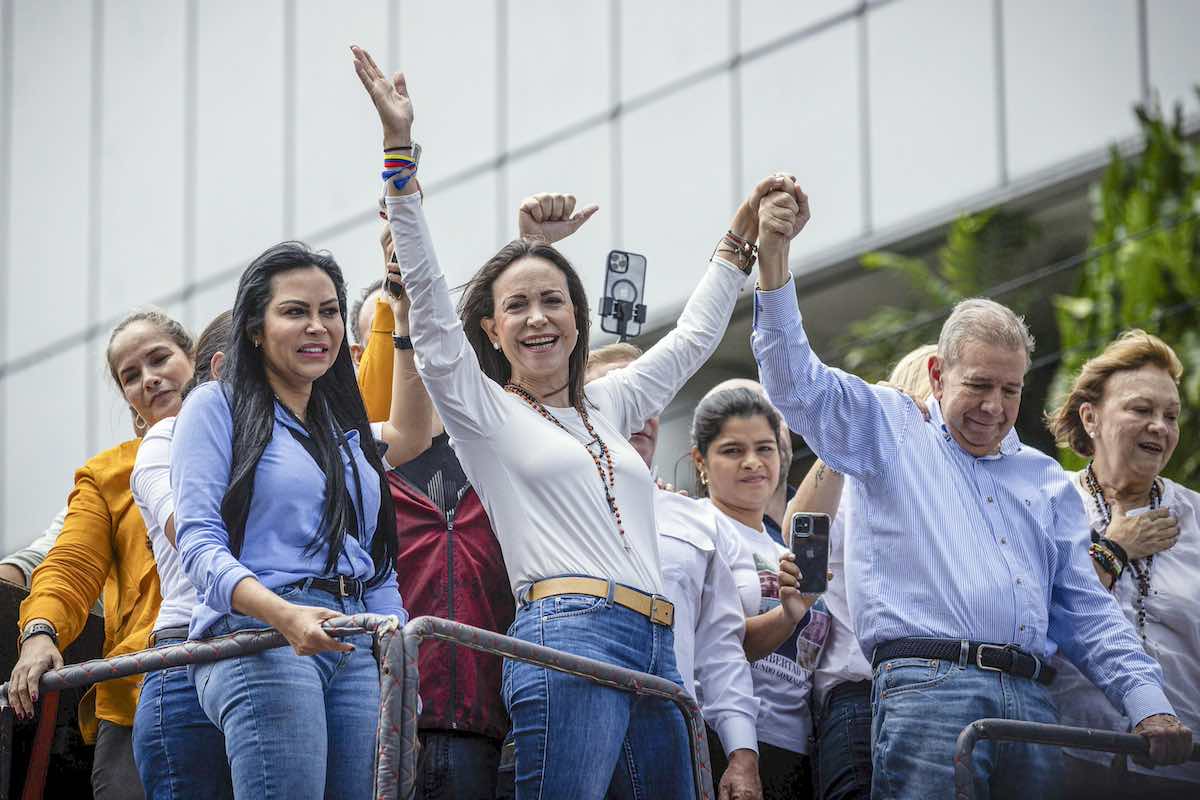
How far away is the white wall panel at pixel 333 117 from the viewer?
16.2 meters

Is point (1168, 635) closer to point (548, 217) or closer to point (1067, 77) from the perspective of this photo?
point (548, 217)

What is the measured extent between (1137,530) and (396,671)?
2.82 meters

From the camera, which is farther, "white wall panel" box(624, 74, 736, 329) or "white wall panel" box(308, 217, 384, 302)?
"white wall panel" box(308, 217, 384, 302)

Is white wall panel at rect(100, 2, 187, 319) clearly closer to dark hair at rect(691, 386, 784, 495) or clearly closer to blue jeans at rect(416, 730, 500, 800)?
dark hair at rect(691, 386, 784, 495)

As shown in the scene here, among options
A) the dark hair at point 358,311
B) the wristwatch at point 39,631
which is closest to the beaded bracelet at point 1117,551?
the dark hair at point 358,311

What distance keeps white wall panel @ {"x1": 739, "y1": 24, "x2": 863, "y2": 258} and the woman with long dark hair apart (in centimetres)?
920

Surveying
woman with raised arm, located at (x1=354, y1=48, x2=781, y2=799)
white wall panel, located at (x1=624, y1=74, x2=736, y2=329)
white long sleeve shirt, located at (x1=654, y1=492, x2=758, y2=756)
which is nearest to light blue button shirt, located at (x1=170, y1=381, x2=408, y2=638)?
woman with raised arm, located at (x1=354, y1=48, x2=781, y2=799)

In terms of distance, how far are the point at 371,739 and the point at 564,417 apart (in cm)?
105

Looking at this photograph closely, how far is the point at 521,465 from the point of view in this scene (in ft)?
15.4

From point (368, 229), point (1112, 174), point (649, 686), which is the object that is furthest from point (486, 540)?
point (368, 229)

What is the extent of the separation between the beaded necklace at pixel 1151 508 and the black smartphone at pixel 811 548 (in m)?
1.19

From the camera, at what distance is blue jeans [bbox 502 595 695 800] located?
443 centimetres

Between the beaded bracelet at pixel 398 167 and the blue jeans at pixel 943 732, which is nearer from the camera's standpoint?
the beaded bracelet at pixel 398 167

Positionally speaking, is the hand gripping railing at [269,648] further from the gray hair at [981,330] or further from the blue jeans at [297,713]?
the gray hair at [981,330]
